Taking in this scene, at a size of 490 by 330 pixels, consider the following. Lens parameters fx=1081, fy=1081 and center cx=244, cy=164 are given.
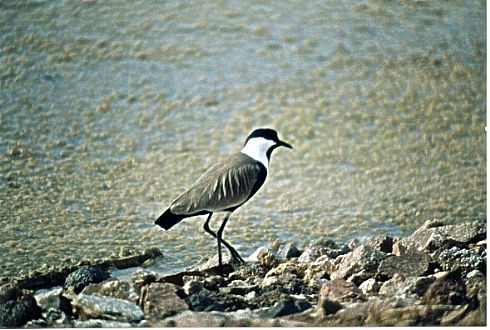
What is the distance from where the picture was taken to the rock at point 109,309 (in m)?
3.83

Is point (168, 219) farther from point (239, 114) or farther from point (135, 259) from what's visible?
point (239, 114)

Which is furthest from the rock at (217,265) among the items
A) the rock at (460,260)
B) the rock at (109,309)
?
the rock at (460,260)

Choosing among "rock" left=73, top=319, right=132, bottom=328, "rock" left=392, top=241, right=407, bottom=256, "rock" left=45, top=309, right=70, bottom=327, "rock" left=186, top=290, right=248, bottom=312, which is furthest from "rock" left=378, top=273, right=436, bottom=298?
"rock" left=45, top=309, right=70, bottom=327

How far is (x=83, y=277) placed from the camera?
3975 millimetres

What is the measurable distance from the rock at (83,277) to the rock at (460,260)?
49.1 inches

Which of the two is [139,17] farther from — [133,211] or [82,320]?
[82,320]

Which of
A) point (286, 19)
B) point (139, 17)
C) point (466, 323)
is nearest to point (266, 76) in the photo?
point (286, 19)

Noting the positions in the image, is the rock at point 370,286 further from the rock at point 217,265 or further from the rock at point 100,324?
the rock at point 100,324

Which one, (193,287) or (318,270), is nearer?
(193,287)

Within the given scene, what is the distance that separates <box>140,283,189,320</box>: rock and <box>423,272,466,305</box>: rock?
0.87 m

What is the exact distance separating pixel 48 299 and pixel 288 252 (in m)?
0.91

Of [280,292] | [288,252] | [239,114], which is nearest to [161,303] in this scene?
[280,292]

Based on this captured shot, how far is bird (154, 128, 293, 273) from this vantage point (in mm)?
4043

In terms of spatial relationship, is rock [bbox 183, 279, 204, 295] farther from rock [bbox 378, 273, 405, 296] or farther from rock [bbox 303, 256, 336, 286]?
rock [bbox 378, 273, 405, 296]
